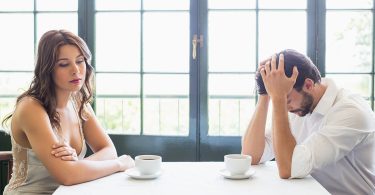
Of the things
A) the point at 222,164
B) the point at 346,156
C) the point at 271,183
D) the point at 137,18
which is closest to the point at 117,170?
the point at 222,164

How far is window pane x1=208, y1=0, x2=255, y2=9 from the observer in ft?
9.96

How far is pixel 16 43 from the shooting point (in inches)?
130

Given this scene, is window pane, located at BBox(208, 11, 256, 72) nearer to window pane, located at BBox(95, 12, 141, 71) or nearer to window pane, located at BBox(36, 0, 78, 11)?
window pane, located at BBox(95, 12, 141, 71)

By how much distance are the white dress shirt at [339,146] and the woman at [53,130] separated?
701mm

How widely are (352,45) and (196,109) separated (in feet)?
3.61

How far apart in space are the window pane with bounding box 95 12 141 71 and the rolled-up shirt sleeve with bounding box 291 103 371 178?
166 centimetres

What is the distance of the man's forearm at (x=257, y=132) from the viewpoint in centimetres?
199

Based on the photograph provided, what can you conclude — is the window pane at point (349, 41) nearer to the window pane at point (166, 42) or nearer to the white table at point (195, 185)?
the window pane at point (166, 42)

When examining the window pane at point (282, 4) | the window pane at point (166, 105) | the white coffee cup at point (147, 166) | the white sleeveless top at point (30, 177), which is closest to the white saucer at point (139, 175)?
the white coffee cup at point (147, 166)

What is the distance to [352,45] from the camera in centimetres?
303

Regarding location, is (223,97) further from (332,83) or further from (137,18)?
(332,83)

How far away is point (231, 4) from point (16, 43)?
1541mm

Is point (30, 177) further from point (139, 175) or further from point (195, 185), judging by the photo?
point (195, 185)

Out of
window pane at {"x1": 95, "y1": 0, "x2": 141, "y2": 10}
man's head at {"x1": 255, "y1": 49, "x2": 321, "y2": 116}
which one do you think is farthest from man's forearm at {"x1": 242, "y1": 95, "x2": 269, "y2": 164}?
window pane at {"x1": 95, "y1": 0, "x2": 141, "y2": 10}
